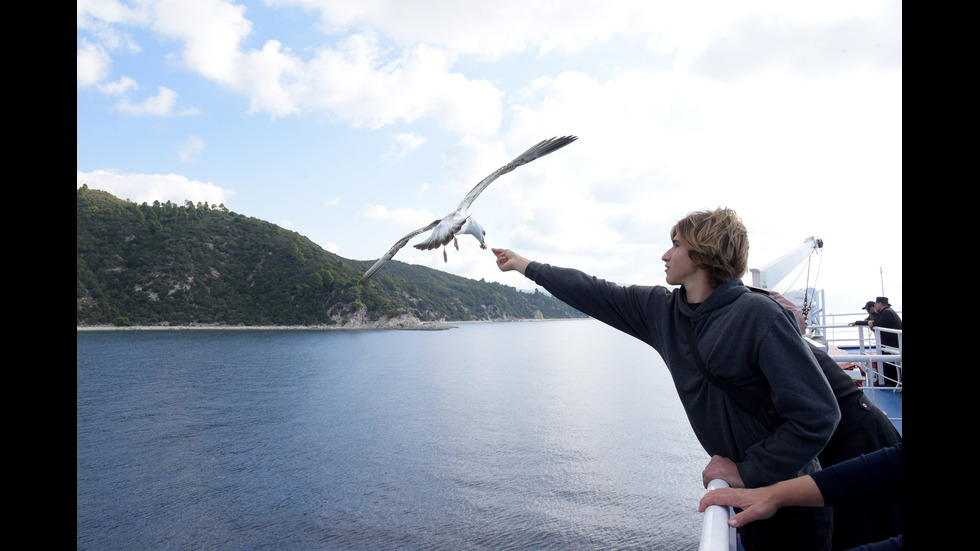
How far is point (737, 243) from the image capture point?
1.76 meters

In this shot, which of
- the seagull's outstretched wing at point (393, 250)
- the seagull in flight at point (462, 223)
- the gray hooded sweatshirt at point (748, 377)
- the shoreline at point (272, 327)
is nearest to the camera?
the gray hooded sweatshirt at point (748, 377)

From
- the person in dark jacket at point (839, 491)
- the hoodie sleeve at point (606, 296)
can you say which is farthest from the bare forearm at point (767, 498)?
the hoodie sleeve at point (606, 296)

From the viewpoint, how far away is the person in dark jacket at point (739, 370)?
153cm

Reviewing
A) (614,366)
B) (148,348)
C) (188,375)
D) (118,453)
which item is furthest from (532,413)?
(148,348)

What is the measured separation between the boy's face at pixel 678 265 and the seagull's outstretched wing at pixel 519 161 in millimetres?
3147

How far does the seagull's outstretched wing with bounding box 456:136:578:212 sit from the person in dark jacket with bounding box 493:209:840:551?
321cm

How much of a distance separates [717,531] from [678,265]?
87cm

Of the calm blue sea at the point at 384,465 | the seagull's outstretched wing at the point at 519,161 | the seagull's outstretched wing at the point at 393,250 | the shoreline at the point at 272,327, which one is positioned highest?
the seagull's outstretched wing at the point at 519,161

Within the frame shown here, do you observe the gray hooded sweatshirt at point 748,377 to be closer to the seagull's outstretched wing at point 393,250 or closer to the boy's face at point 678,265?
the boy's face at point 678,265

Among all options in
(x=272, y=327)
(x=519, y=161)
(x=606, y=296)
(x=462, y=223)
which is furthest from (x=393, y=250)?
(x=272, y=327)

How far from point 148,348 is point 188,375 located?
99.7 ft

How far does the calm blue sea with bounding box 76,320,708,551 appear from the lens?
1375cm

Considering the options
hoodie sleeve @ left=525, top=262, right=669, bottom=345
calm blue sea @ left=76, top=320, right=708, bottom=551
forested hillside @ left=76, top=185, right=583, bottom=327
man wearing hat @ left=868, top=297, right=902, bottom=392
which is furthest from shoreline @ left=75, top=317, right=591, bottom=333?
hoodie sleeve @ left=525, top=262, right=669, bottom=345
